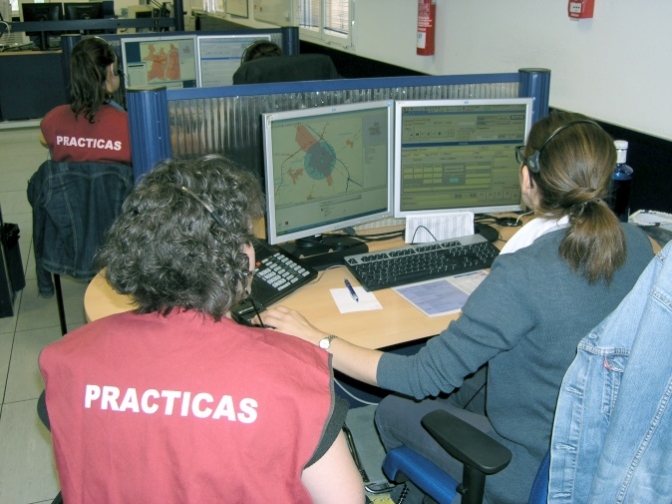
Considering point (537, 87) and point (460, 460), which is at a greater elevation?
point (537, 87)

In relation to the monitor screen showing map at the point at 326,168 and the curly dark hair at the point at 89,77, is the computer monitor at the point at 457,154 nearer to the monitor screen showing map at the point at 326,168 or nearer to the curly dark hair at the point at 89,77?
the monitor screen showing map at the point at 326,168

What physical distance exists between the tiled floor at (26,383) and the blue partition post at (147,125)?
1.12 meters

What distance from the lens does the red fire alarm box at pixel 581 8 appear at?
268 cm

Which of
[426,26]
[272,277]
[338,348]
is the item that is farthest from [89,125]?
[426,26]

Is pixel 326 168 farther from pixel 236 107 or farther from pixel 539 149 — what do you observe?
pixel 539 149

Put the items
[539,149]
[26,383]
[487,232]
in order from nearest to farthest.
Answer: [539,149]
[487,232]
[26,383]

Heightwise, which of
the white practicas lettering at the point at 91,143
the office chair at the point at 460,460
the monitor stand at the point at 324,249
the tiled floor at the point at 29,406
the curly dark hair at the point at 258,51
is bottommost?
the tiled floor at the point at 29,406

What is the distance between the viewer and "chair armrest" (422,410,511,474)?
1.29 metres

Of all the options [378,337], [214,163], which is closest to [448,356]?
[378,337]

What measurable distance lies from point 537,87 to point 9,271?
2.63 meters

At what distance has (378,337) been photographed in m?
1.69

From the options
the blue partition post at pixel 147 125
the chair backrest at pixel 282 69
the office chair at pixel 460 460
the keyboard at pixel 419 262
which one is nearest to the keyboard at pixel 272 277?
the keyboard at pixel 419 262

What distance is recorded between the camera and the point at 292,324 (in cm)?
161

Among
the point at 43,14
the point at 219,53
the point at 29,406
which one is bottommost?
the point at 29,406
